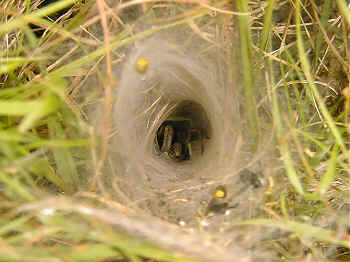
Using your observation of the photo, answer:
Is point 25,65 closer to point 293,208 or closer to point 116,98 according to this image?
point 116,98

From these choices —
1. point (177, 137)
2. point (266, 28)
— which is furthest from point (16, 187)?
point (177, 137)

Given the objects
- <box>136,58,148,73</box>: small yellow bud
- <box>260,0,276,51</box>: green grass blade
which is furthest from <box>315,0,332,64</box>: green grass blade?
<box>136,58,148,73</box>: small yellow bud

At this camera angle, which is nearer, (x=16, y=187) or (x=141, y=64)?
(x=16, y=187)

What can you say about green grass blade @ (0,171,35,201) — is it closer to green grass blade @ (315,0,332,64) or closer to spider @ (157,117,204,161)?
spider @ (157,117,204,161)

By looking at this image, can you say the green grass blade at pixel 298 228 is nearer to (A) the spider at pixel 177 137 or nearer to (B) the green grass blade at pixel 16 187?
(B) the green grass blade at pixel 16 187

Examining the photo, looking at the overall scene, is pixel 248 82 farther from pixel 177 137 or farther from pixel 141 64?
pixel 177 137

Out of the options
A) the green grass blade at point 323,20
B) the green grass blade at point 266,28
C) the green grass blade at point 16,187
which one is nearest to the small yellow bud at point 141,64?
the green grass blade at point 266,28

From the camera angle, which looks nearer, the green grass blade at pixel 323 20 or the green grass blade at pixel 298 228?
the green grass blade at pixel 298 228

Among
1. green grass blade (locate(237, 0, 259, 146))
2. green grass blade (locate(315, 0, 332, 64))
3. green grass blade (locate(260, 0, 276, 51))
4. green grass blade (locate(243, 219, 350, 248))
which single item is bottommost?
green grass blade (locate(243, 219, 350, 248))
